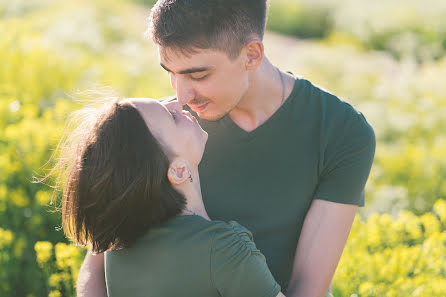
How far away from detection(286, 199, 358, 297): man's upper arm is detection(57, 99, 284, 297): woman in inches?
15.4

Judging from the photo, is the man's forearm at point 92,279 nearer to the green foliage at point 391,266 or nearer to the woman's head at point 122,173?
the woman's head at point 122,173

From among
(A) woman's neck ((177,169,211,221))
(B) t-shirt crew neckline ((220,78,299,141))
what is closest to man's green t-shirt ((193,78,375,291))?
(B) t-shirt crew neckline ((220,78,299,141))

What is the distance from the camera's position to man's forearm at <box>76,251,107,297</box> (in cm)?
241

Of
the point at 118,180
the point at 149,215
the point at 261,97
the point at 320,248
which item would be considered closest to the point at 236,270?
the point at 149,215

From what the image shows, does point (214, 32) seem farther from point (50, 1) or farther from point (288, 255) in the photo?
point (50, 1)

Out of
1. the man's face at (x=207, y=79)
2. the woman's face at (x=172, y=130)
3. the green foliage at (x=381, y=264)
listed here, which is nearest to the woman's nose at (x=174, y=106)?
the woman's face at (x=172, y=130)

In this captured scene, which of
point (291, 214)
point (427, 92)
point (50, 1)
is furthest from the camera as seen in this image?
point (50, 1)

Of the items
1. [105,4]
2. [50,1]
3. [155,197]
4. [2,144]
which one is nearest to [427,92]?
[2,144]

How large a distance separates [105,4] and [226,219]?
849cm

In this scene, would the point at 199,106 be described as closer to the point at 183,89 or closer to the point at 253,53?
the point at 183,89

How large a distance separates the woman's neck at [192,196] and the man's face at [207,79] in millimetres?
342

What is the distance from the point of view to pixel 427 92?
6.38 metres

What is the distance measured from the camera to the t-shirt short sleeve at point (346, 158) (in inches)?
91.7

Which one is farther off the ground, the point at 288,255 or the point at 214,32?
the point at 214,32
